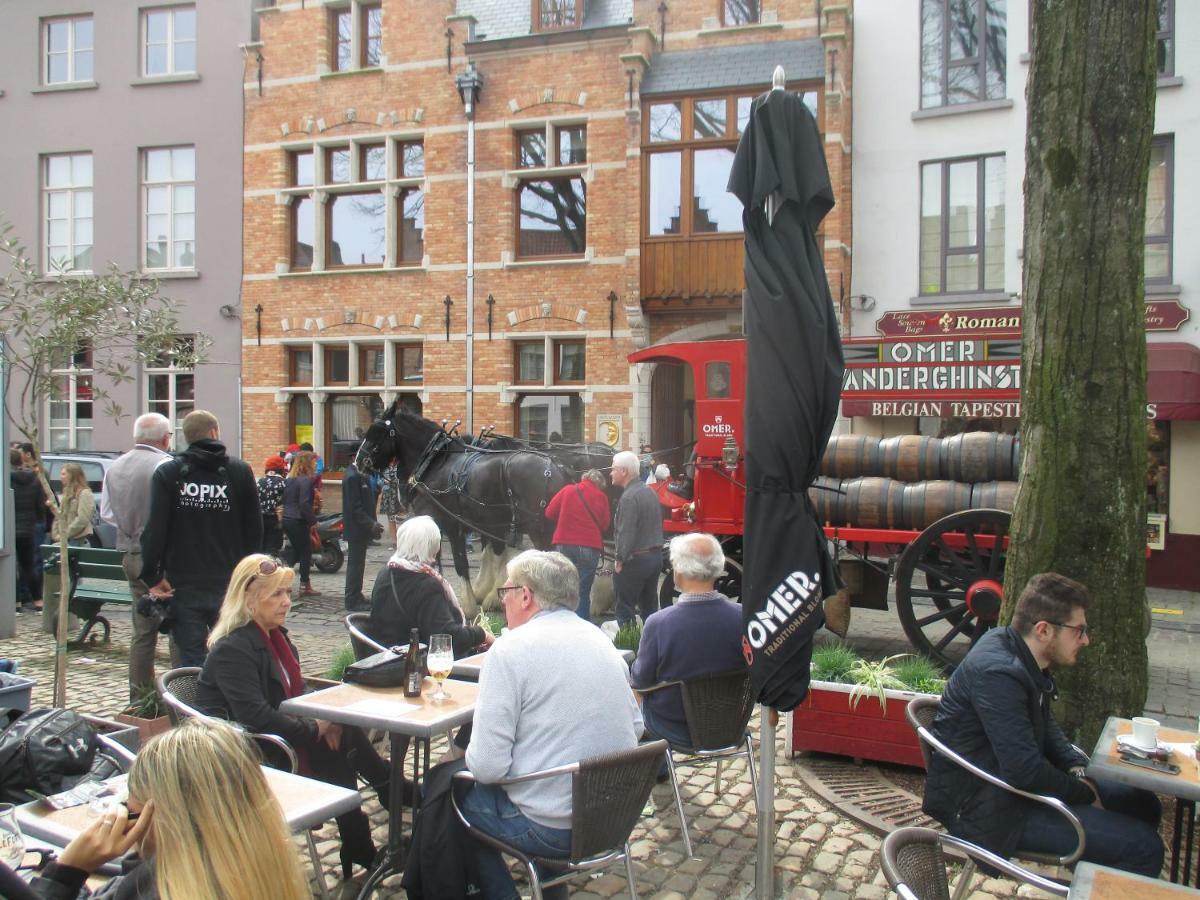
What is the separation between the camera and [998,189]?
13.7 meters

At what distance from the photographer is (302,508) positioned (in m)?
10.6

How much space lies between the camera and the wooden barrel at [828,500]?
7379 millimetres

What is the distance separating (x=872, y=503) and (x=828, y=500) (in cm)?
34

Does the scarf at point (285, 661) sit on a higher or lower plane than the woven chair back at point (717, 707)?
higher

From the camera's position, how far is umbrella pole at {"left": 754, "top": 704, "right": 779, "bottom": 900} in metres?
3.54

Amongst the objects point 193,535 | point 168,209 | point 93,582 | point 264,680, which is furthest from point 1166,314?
point 168,209

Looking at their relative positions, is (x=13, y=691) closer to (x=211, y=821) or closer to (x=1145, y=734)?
(x=211, y=821)

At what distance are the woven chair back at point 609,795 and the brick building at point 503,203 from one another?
11727 millimetres

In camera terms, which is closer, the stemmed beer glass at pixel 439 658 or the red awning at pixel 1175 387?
the stemmed beer glass at pixel 439 658

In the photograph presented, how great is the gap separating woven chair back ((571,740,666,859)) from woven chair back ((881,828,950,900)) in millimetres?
802

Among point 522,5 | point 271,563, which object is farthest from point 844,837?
point 522,5

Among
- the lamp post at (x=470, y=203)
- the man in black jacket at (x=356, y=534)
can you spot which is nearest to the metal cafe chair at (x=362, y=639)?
the man in black jacket at (x=356, y=534)

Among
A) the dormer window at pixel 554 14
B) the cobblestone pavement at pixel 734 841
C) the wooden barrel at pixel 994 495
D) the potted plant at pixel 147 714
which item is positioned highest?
the dormer window at pixel 554 14

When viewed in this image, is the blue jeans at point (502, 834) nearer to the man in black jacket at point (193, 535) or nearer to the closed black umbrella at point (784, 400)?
the closed black umbrella at point (784, 400)
